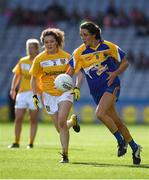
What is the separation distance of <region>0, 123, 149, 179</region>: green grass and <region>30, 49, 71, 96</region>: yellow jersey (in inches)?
49.7

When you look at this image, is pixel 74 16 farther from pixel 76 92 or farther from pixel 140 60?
pixel 76 92

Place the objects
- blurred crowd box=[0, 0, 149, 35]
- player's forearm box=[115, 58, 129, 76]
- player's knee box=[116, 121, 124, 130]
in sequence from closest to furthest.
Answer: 1. player's forearm box=[115, 58, 129, 76]
2. player's knee box=[116, 121, 124, 130]
3. blurred crowd box=[0, 0, 149, 35]

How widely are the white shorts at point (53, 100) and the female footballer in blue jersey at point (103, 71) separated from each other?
362 millimetres

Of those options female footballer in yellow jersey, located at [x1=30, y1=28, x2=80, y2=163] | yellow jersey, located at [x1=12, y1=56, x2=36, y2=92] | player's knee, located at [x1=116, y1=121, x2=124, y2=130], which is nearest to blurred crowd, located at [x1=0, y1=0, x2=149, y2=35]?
yellow jersey, located at [x1=12, y1=56, x2=36, y2=92]

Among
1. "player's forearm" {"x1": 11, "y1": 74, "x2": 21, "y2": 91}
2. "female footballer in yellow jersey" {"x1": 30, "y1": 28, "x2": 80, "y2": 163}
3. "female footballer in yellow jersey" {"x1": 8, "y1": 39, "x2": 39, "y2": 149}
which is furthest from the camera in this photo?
"player's forearm" {"x1": 11, "y1": 74, "x2": 21, "y2": 91}

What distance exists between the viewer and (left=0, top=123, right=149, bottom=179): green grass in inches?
482

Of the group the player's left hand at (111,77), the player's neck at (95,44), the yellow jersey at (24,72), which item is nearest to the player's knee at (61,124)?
the player's left hand at (111,77)

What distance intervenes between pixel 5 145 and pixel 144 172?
7.19 metres

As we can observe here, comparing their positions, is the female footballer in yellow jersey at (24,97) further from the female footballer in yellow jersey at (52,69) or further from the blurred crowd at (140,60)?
the blurred crowd at (140,60)

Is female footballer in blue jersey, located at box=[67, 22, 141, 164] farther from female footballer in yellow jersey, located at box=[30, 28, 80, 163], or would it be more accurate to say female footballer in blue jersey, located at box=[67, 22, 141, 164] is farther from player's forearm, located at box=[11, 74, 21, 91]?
player's forearm, located at box=[11, 74, 21, 91]

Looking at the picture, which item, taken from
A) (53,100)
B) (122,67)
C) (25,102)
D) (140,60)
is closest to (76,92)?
(122,67)

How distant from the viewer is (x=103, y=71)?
558 inches

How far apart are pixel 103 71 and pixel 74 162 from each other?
1.56 meters

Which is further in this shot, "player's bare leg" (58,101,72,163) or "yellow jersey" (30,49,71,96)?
"yellow jersey" (30,49,71,96)
